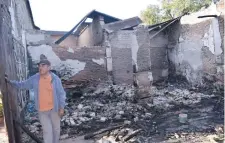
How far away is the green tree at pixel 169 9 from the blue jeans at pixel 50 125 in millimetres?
16702

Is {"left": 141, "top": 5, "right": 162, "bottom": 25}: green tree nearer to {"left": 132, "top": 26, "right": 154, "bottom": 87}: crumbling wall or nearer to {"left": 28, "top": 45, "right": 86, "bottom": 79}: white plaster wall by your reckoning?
{"left": 28, "top": 45, "right": 86, "bottom": 79}: white plaster wall

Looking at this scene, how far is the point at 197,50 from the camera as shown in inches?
425

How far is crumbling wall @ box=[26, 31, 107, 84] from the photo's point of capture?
33.6 feet

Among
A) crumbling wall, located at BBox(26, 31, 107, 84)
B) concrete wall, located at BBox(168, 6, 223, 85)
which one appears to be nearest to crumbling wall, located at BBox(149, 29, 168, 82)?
concrete wall, located at BBox(168, 6, 223, 85)

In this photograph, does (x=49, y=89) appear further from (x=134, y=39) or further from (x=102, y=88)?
(x=102, y=88)

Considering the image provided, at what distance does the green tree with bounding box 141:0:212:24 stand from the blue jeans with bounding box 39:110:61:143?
1670 centimetres

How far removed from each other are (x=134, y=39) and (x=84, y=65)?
11.5 ft

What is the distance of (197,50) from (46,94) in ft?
27.2

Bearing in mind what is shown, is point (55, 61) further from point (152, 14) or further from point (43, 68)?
point (152, 14)

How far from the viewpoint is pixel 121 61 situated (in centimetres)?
1123

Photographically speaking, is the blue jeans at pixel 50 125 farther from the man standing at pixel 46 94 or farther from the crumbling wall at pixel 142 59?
the crumbling wall at pixel 142 59

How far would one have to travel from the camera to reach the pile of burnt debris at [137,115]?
5352 mm

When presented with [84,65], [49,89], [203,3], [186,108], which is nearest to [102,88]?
[84,65]

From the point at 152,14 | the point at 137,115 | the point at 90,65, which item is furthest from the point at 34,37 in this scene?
the point at 152,14
